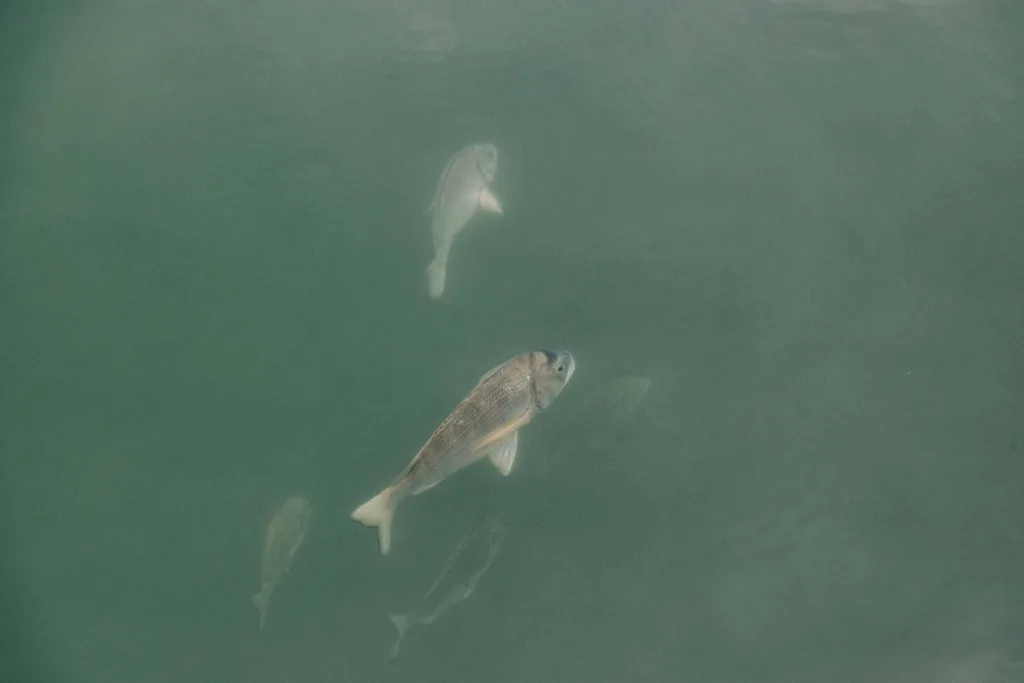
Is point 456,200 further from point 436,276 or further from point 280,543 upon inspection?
point 280,543

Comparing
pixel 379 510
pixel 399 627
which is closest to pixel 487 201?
pixel 379 510

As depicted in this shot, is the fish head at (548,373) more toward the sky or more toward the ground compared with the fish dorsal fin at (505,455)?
more toward the sky

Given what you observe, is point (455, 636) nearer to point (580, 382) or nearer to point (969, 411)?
point (580, 382)

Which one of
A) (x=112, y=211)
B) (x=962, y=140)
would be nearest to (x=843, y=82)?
(x=962, y=140)

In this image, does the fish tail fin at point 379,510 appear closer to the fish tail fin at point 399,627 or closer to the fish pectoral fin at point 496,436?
the fish pectoral fin at point 496,436

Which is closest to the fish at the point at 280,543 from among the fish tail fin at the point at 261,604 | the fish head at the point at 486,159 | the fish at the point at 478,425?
the fish tail fin at the point at 261,604

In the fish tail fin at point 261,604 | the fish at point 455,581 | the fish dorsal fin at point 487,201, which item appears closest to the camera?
the fish at point 455,581
